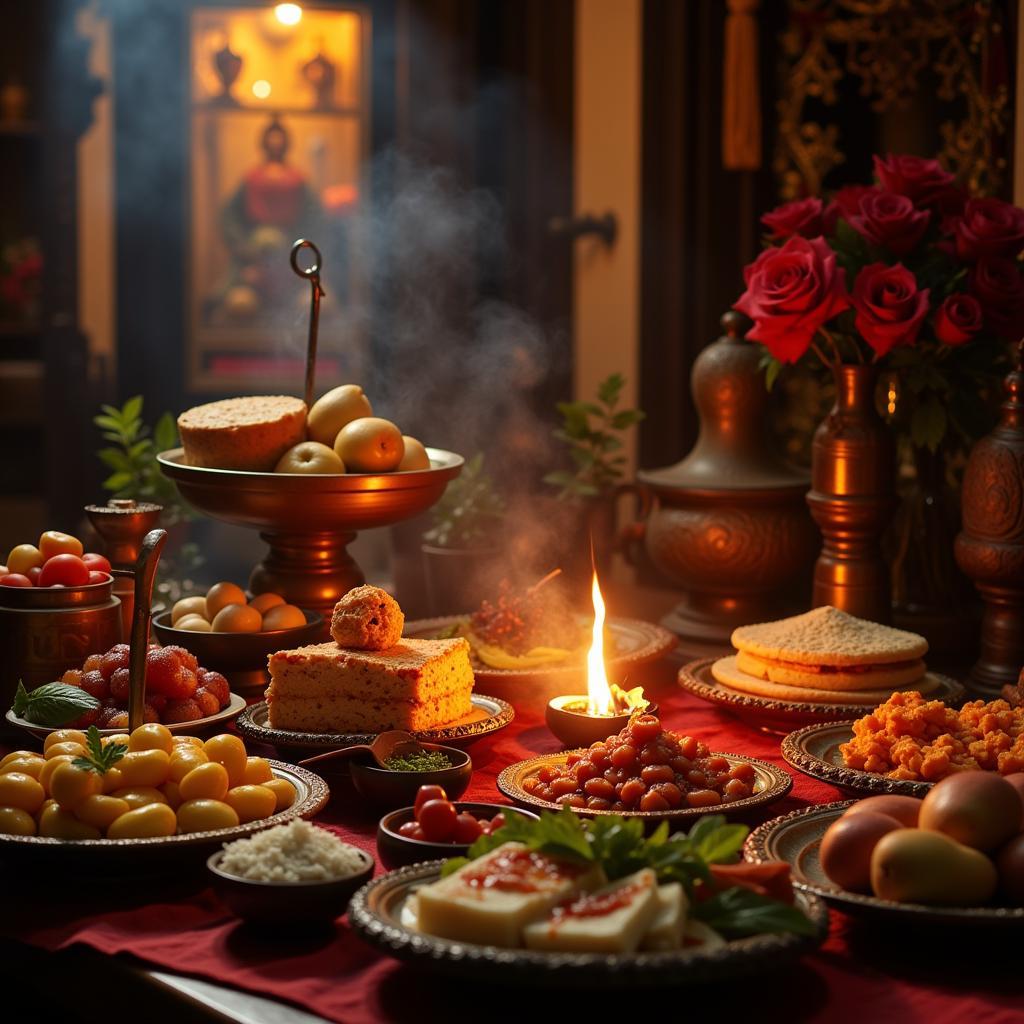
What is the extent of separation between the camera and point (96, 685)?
202 cm

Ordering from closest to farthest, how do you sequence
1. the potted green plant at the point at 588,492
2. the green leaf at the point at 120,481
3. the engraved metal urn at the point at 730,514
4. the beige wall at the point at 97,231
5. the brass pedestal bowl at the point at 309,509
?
the brass pedestal bowl at the point at 309,509, the engraved metal urn at the point at 730,514, the potted green plant at the point at 588,492, the green leaf at the point at 120,481, the beige wall at the point at 97,231

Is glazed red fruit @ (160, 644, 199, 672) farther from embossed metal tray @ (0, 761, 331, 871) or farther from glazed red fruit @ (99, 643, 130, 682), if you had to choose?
embossed metal tray @ (0, 761, 331, 871)

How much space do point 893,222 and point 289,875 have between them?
1.56m

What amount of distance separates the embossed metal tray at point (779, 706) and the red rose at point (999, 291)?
1.96 ft

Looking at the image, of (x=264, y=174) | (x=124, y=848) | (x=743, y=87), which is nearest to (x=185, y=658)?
(x=124, y=848)

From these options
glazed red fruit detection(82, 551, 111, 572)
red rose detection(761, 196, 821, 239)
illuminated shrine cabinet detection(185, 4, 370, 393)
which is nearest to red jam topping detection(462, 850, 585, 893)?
glazed red fruit detection(82, 551, 111, 572)

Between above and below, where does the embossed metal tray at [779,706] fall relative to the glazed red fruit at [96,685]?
below

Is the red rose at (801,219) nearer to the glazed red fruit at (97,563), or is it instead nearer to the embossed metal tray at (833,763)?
the embossed metal tray at (833,763)

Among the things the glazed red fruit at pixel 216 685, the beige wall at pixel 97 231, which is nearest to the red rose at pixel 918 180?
the glazed red fruit at pixel 216 685

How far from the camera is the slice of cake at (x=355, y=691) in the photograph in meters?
2.02

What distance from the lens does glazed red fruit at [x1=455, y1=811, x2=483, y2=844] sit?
1.57 meters

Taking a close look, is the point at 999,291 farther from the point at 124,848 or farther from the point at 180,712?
the point at 124,848

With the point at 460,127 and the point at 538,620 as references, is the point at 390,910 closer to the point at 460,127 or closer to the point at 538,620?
the point at 538,620

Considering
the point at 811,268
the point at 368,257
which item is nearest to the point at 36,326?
the point at 368,257
